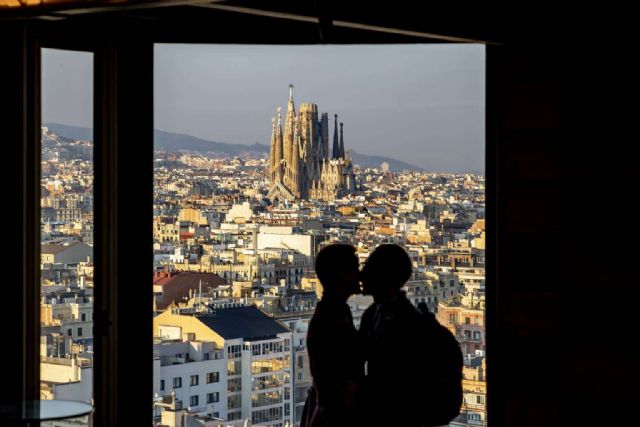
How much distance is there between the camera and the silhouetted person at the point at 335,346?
128 inches

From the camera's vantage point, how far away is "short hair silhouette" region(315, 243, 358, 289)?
3.33 metres

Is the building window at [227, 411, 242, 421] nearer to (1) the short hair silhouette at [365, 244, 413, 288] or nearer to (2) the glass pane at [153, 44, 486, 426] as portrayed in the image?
(2) the glass pane at [153, 44, 486, 426]

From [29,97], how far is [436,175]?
6.06 ft

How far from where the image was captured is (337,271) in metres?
3.32

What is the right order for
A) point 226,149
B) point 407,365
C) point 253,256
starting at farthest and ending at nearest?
1. point 226,149
2. point 253,256
3. point 407,365

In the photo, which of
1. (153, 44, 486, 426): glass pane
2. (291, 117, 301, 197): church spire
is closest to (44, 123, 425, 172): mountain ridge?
(153, 44, 486, 426): glass pane

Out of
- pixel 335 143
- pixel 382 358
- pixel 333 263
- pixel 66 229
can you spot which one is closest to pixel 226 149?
pixel 335 143

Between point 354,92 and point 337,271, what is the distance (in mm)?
1400

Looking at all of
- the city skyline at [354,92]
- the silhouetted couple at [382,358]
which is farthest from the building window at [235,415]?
the city skyline at [354,92]

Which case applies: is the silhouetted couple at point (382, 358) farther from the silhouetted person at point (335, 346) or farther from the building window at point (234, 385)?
the building window at point (234, 385)

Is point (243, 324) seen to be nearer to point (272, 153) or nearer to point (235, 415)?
point (235, 415)
